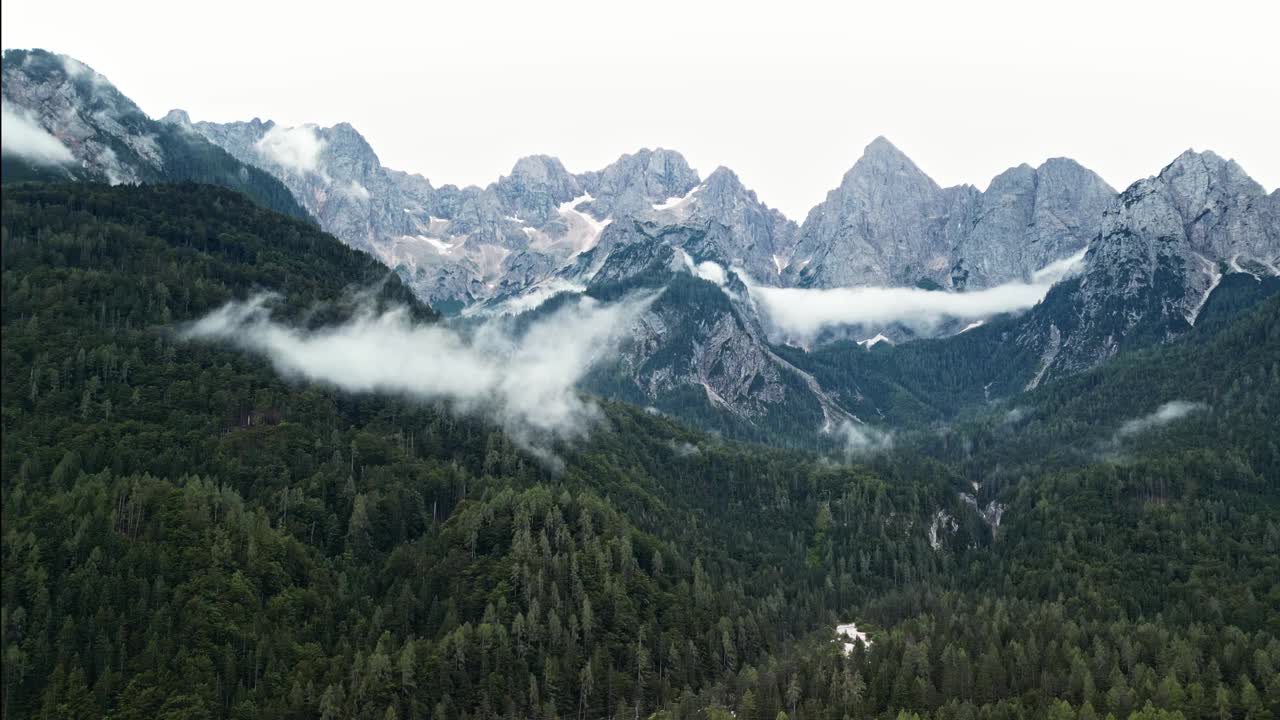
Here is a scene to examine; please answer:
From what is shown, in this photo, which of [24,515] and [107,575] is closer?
[24,515]

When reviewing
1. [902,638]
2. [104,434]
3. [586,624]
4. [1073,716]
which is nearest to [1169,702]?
[1073,716]

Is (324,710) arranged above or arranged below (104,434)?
below

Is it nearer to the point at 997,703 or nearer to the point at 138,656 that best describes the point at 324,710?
the point at 138,656

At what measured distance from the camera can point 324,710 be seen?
155 metres

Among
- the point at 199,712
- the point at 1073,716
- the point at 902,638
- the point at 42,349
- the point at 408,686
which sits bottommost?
the point at 199,712

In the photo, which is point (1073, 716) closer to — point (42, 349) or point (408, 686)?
point (408, 686)

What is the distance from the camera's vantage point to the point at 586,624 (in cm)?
19762

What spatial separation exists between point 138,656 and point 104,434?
2719 inches

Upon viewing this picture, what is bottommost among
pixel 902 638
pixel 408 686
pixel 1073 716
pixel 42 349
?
pixel 408 686

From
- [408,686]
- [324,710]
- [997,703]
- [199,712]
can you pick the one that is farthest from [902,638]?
[199,712]

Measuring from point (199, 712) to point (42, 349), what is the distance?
88.5 metres

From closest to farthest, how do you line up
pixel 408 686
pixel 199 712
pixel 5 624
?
pixel 5 624 < pixel 199 712 < pixel 408 686

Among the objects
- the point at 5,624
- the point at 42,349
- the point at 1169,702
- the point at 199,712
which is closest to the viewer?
the point at 5,624

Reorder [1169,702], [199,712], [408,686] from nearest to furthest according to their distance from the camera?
1. [199,712]
2. [1169,702]
3. [408,686]
